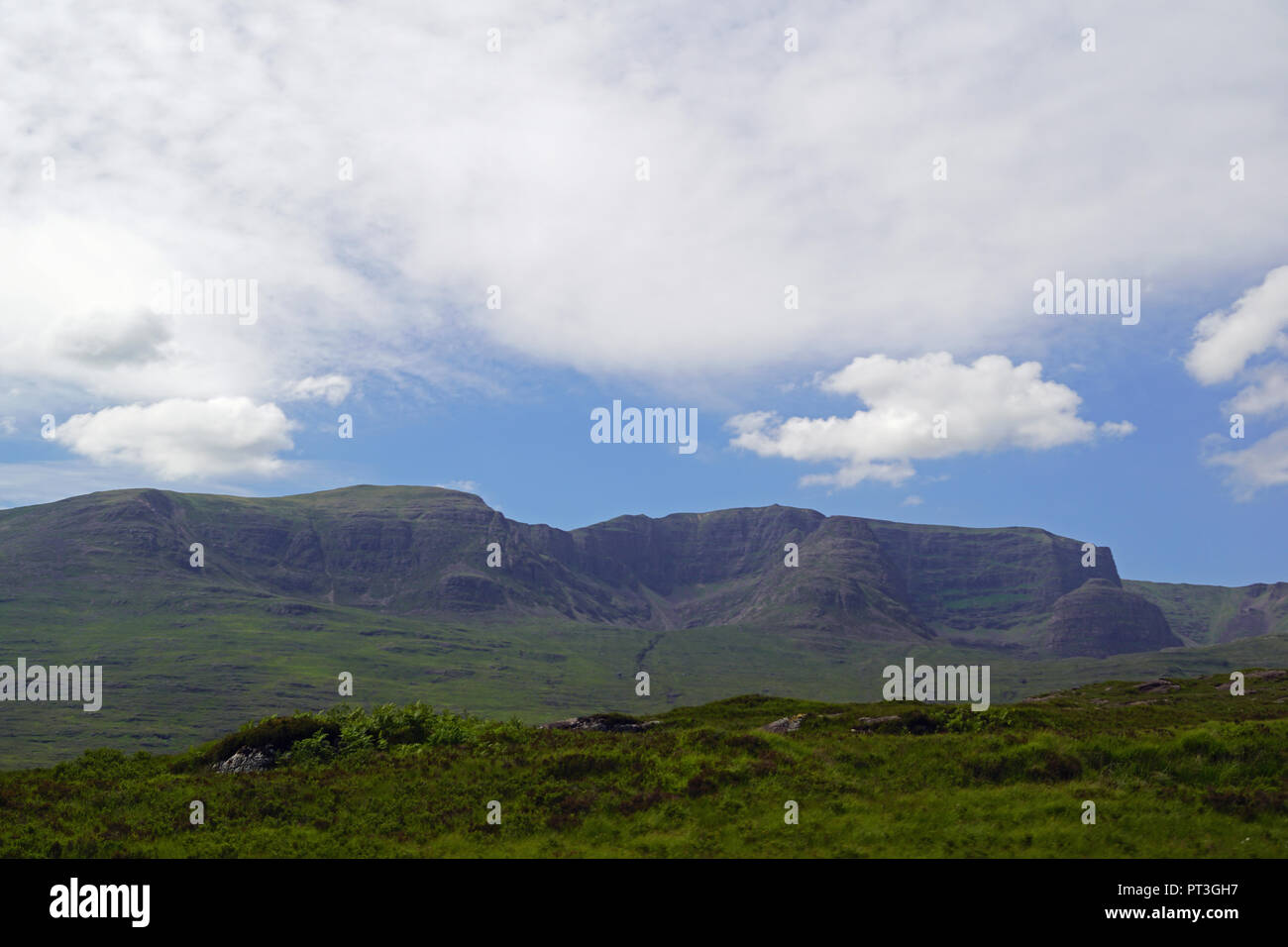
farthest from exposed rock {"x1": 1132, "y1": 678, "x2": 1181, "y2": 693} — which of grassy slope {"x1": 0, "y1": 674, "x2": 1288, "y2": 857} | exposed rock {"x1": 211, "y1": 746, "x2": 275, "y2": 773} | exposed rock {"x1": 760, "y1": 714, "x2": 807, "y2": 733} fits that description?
exposed rock {"x1": 211, "y1": 746, "x2": 275, "y2": 773}

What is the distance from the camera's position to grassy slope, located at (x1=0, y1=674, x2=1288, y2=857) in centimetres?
2691

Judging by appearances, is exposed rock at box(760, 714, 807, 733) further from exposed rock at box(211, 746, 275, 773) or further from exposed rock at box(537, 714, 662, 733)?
exposed rock at box(211, 746, 275, 773)

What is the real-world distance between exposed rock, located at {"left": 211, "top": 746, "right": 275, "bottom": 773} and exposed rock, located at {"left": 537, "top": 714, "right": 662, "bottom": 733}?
14781 millimetres

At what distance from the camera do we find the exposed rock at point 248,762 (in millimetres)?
38156

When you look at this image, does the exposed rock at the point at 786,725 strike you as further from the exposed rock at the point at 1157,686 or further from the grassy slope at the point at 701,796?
the exposed rock at the point at 1157,686

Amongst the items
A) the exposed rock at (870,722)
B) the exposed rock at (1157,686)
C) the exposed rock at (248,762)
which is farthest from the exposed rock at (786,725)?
the exposed rock at (1157,686)

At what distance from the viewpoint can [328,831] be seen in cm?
2892

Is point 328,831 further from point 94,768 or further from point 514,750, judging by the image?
point 94,768

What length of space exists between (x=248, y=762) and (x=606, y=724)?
64.2 feet

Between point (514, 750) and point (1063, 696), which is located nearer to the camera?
point (514, 750)

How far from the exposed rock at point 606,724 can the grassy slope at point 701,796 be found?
25.6 feet
